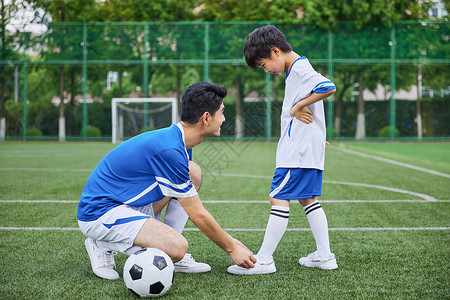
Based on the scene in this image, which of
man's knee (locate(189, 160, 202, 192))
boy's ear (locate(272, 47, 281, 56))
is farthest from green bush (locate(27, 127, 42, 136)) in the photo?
boy's ear (locate(272, 47, 281, 56))

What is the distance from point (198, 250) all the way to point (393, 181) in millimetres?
5042

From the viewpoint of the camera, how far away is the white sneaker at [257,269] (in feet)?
9.98

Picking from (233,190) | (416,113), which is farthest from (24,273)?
(416,113)

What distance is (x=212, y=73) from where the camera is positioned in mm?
22672

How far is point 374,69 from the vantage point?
22422 mm

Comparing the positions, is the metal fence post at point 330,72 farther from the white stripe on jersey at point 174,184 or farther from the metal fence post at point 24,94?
the white stripe on jersey at point 174,184

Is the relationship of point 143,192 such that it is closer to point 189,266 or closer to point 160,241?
point 160,241

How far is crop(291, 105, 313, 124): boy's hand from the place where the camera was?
312cm

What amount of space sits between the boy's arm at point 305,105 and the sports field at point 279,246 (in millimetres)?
965

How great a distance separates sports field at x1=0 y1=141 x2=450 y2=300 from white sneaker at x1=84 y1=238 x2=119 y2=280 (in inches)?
1.9

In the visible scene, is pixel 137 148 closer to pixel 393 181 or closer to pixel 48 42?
pixel 393 181

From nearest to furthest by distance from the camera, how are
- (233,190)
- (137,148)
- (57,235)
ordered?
(137,148) → (57,235) → (233,190)

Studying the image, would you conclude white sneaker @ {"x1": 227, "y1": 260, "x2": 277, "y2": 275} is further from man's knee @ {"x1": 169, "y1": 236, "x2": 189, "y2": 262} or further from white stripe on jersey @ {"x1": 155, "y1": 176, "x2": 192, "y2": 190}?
white stripe on jersey @ {"x1": 155, "y1": 176, "x2": 192, "y2": 190}

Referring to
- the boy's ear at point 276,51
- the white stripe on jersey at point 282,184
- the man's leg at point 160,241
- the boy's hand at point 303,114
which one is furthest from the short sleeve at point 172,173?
the boy's ear at point 276,51
